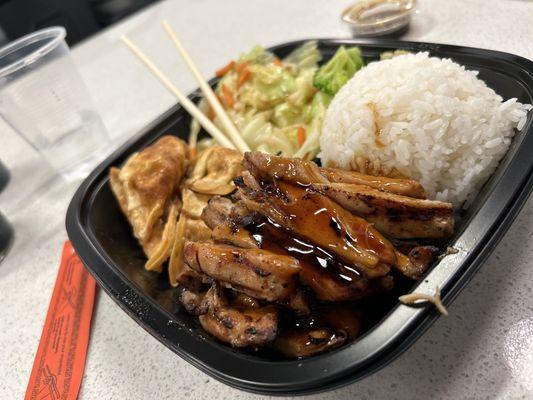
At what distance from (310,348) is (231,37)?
3.17 metres

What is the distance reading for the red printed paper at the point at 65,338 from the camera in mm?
1584

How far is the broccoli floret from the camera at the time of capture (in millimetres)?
2242

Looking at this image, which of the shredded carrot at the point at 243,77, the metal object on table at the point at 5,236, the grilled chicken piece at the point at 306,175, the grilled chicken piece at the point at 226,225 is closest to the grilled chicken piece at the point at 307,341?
the grilled chicken piece at the point at 226,225

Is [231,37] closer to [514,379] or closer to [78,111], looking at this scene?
[78,111]

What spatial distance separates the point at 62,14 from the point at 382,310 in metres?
5.50

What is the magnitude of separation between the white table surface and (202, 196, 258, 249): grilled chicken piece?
0.48 m

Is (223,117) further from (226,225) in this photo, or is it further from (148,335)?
(148,335)

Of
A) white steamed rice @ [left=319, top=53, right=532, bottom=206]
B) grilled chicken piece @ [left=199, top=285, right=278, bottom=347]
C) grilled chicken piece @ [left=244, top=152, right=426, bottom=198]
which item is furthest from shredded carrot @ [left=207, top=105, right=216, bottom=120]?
grilled chicken piece @ [left=199, top=285, right=278, bottom=347]

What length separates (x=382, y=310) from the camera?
1306 mm

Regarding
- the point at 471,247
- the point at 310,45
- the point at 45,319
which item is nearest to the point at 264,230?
the point at 471,247

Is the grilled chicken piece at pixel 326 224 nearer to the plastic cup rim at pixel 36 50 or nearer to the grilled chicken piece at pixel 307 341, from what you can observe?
the grilled chicken piece at pixel 307 341

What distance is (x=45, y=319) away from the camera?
1898mm

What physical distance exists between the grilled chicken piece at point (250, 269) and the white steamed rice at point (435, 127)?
660 millimetres

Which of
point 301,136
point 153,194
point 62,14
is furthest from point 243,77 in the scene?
point 62,14
